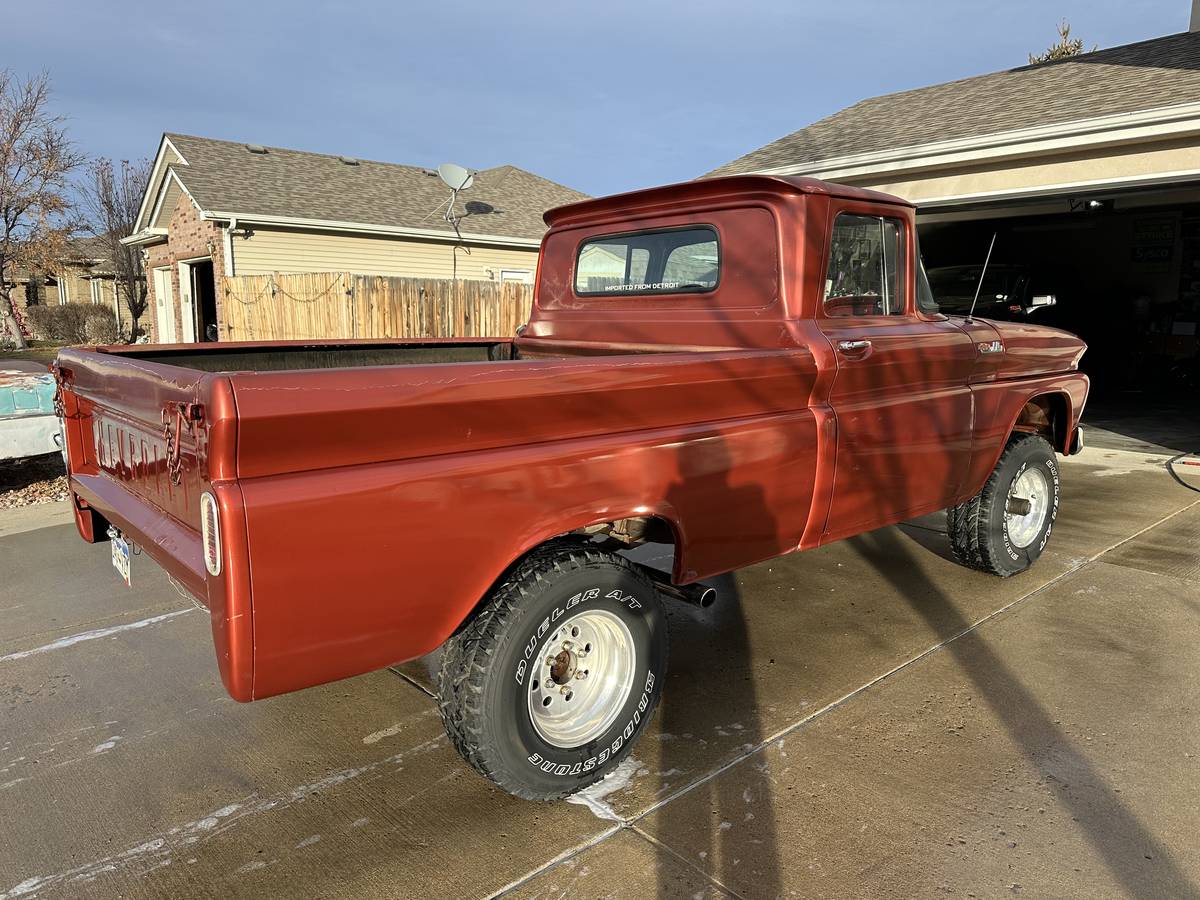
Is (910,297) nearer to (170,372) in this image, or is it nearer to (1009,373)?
(1009,373)

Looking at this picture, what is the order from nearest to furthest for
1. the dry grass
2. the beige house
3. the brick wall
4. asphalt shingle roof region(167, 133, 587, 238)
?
the dry grass
the beige house
the brick wall
asphalt shingle roof region(167, 133, 587, 238)

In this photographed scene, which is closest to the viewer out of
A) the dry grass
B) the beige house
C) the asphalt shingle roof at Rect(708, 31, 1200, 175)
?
the dry grass

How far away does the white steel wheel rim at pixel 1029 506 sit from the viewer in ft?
15.6

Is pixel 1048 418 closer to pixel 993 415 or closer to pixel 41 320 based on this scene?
pixel 993 415

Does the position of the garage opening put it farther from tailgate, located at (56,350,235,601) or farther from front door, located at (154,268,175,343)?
front door, located at (154,268,175,343)

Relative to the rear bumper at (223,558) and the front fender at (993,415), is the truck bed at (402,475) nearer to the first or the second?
the rear bumper at (223,558)

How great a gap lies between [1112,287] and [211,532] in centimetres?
1877

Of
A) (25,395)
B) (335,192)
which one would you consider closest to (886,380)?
(25,395)

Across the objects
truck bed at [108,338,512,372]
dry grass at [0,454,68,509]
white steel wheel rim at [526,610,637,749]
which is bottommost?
dry grass at [0,454,68,509]

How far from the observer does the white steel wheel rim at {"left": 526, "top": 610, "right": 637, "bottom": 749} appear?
274cm

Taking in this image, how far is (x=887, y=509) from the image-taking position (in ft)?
12.2

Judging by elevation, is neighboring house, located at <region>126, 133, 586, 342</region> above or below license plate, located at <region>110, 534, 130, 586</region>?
above

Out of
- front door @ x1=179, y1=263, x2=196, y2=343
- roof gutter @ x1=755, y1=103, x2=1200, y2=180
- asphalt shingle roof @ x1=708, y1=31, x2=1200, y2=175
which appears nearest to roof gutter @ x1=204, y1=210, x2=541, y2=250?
front door @ x1=179, y1=263, x2=196, y2=343

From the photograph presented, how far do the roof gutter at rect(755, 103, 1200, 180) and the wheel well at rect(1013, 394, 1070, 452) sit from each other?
8.57 feet
